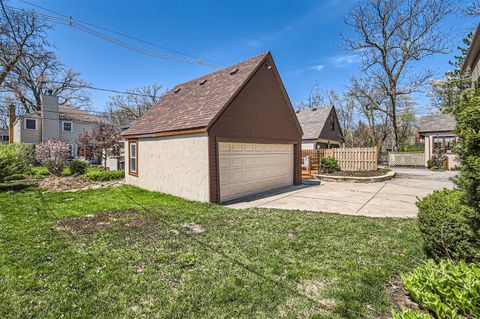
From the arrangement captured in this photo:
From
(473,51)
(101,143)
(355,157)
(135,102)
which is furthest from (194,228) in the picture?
(135,102)

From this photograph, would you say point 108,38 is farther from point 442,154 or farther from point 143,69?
point 442,154

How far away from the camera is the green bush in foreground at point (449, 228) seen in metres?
2.73

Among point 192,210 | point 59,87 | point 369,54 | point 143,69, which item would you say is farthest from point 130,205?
point 59,87

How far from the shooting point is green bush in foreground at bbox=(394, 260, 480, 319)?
213 centimetres

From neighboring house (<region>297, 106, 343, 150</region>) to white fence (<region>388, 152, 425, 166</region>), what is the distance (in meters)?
5.40

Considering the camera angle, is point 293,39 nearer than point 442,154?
Yes

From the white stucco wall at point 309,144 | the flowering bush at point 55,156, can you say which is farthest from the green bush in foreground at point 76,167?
the white stucco wall at point 309,144

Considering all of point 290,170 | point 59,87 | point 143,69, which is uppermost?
point 59,87

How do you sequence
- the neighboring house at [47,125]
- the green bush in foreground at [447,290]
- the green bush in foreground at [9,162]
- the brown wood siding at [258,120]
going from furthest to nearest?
1. the neighboring house at [47,125]
2. the green bush in foreground at [9,162]
3. the brown wood siding at [258,120]
4. the green bush in foreground at [447,290]

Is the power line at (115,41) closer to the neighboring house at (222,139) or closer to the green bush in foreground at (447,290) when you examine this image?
the neighboring house at (222,139)

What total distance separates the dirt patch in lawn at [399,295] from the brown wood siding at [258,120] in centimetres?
547

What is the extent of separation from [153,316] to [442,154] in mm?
24128

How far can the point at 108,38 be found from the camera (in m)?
14.0

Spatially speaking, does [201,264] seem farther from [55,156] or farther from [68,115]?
[68,115]
